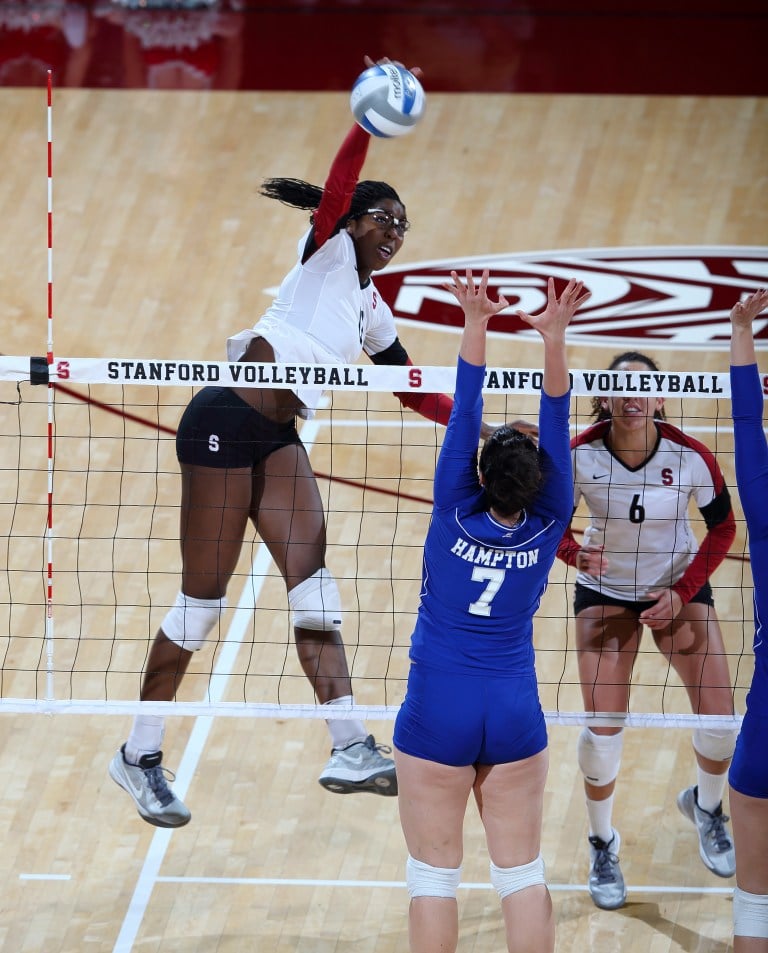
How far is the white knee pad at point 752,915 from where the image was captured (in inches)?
208

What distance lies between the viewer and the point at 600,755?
22.2 feet

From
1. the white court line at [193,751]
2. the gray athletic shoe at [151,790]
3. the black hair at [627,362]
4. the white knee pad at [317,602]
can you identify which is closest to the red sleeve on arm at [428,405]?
the black hair at [627,362]

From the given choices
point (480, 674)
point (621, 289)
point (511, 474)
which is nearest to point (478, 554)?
point (511, 474)

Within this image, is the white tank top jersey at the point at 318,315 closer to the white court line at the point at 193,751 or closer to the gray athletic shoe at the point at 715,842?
the white court line at the point at 193,751

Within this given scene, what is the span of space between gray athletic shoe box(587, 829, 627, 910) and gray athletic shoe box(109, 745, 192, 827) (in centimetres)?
183

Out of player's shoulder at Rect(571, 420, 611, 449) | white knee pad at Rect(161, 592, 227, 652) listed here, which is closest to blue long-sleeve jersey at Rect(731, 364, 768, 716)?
player's shoulder at Rect(571, 420, 611, 449)

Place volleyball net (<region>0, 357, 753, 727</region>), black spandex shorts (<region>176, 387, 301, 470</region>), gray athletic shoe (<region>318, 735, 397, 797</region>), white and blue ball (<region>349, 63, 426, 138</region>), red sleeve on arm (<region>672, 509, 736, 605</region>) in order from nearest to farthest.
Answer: white and blue ball (<region>349, 63, 426, 138</region>), gray athletic shoe (<region>318, 735, 397, 797</region>), black spandex shorts (<region>176, 387, 301, 470</region>), red sleeve on arm (<region>672, 509, 736, 605</region>), volleyball net (<region>0, 357, 753, 727</region>)

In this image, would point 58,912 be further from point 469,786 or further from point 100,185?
point 100,185

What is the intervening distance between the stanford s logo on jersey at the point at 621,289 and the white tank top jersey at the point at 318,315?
485cm

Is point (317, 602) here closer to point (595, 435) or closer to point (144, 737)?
point (144, 737)

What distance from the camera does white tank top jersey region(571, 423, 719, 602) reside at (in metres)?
6.77

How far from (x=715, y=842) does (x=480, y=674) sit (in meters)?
2.38

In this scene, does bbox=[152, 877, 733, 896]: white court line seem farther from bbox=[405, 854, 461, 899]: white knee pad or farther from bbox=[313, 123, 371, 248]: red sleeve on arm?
bbox=[313, 123, 371, 248]: red sleeve on arm

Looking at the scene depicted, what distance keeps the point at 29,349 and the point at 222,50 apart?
5.41 m
